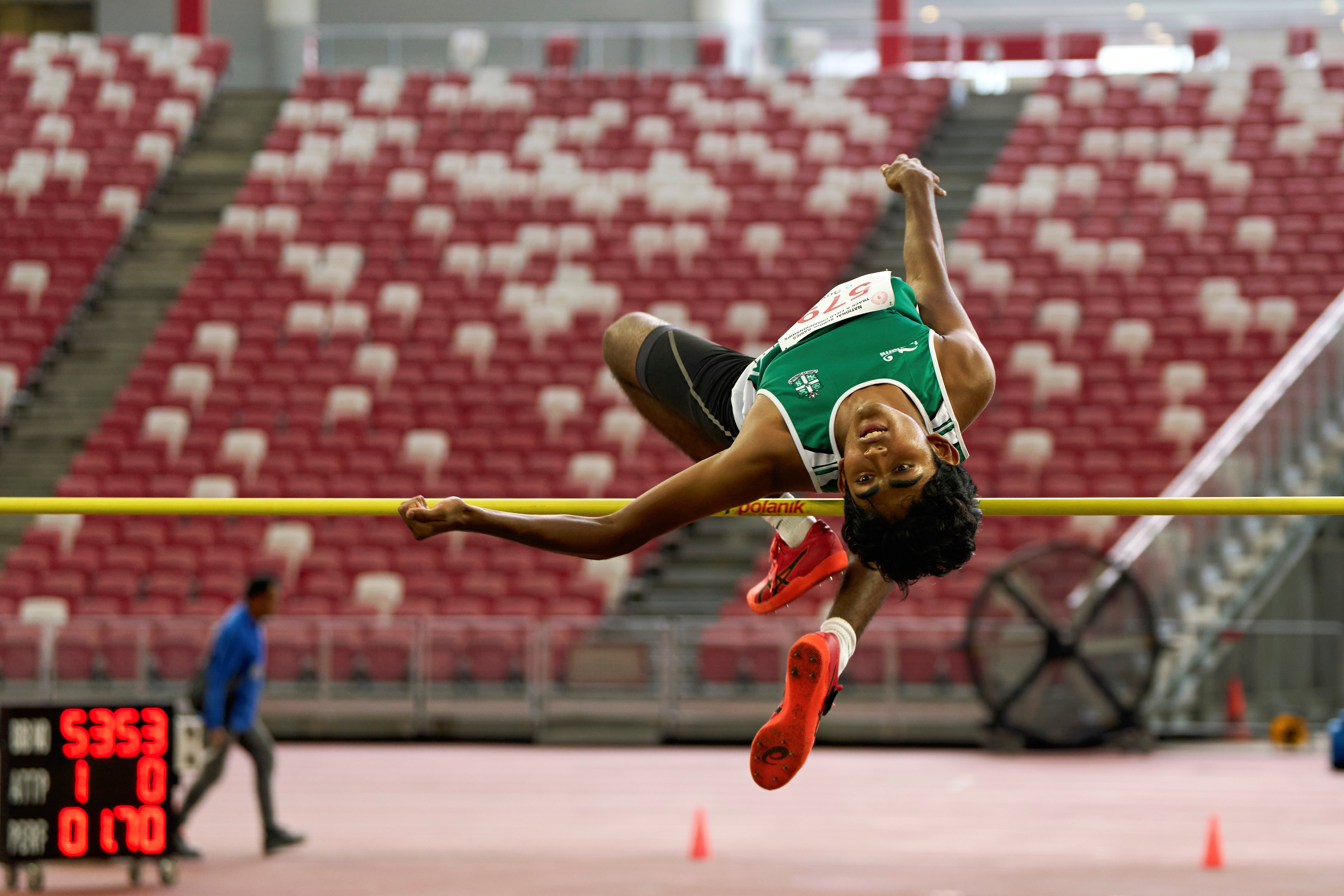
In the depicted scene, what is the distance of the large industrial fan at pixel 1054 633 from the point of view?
12961 mm

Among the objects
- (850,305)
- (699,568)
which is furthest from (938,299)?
(699,568)

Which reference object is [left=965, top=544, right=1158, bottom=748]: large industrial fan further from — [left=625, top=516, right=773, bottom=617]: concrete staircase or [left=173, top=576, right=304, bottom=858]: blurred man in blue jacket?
[left=173, top=576, right=304, bottom=858]: blurred man in blue jacket

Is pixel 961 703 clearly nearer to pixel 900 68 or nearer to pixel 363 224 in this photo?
pixel 363 224

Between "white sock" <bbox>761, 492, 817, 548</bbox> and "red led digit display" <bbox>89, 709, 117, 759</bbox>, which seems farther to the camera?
"red led digit display" <bbox>89, 709, 117, 759</bbox>

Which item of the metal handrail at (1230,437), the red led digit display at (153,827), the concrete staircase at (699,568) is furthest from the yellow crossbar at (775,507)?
the concrete staircase at (699,568)

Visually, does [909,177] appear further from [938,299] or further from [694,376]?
[694,376]

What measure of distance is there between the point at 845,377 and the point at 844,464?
257 millimetres

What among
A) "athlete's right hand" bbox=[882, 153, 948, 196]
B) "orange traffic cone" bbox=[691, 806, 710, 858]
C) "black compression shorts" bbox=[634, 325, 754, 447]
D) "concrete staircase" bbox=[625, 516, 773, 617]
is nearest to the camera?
"black compression shorts" bbox=[634, 325, 754, 447]

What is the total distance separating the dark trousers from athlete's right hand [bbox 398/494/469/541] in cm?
520

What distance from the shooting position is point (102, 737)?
8.29 m

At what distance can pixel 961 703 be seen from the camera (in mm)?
13555

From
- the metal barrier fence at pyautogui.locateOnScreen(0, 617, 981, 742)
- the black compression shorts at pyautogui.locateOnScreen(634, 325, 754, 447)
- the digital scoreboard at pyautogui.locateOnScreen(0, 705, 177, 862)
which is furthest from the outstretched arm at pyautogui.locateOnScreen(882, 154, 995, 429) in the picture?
the metal barrier fence at pyautogui.locateOnScreen(0, 617, 981, 742)

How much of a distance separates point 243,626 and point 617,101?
1352 cm

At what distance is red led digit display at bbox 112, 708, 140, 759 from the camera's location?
8297 millimetres
